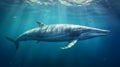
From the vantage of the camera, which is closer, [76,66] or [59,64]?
[59,64]

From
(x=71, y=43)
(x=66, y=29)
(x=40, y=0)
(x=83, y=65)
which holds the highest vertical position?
(x=40, y=0)

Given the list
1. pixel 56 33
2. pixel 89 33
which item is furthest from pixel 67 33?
pixel 89 33

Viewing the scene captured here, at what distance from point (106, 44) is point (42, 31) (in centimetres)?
9547

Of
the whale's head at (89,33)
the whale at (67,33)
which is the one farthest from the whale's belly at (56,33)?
the whale's head at (89,33)

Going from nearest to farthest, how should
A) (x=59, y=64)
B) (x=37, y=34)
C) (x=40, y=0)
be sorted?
(x=37, y=34) → (x=40, y=0) → (x=59, y=64)

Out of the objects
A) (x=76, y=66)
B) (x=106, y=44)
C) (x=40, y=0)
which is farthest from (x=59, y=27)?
(x=106, y=44)

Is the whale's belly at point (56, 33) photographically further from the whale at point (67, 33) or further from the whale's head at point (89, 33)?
the whale's head at point (89, 33)

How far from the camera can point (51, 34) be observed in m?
12.8

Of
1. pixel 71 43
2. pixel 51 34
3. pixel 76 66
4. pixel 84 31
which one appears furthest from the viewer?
pixel 76 66

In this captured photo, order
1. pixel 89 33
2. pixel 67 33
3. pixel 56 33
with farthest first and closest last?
pixel 56 33 → pixel 67 33 → pixel 89 33

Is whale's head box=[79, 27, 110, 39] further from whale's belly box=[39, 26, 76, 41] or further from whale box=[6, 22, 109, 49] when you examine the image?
whale's belly box=[39, 26, 76, 41]

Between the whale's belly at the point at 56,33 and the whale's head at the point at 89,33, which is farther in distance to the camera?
the whale's belly at the point at 56,33

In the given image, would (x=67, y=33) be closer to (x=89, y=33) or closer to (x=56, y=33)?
(x=56, y=33)

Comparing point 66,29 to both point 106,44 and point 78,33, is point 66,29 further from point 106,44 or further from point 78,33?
point 106,44
